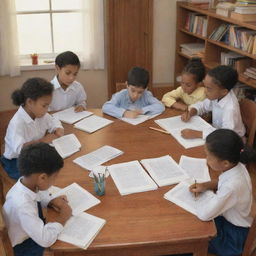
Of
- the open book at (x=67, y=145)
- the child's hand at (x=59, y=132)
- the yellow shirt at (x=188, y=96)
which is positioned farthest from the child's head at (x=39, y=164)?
the yellow shirt at (x=188, y=96)

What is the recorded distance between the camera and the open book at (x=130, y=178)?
1.73 m

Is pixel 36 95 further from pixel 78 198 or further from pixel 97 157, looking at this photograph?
pixel 78 198

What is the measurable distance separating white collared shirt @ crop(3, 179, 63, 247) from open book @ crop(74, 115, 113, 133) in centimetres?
82

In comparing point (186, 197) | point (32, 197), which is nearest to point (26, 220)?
point (32, 197)

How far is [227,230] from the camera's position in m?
1.71

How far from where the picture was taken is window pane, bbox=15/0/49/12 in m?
4.03

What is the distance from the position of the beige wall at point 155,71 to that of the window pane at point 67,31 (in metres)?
0.32

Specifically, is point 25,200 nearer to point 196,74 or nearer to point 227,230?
point 227,230

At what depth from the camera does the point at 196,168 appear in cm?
193

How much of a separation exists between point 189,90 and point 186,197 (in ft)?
4.69

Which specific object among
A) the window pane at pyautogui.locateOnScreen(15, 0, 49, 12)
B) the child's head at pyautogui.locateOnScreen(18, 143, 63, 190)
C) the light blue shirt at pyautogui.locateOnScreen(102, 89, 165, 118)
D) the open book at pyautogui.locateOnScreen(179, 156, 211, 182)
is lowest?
the open book at pyautogui.locateOnScreen(179, 156, 211, 182)

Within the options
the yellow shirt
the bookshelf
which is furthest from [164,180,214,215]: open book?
the bookshelf

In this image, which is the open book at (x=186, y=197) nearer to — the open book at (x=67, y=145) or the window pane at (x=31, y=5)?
the open book at (x=67, y=145)

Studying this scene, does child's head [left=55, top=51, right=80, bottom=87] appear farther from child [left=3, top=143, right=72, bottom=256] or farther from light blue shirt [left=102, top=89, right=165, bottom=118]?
child [left=3, top=143, right=72, bottom=256]
